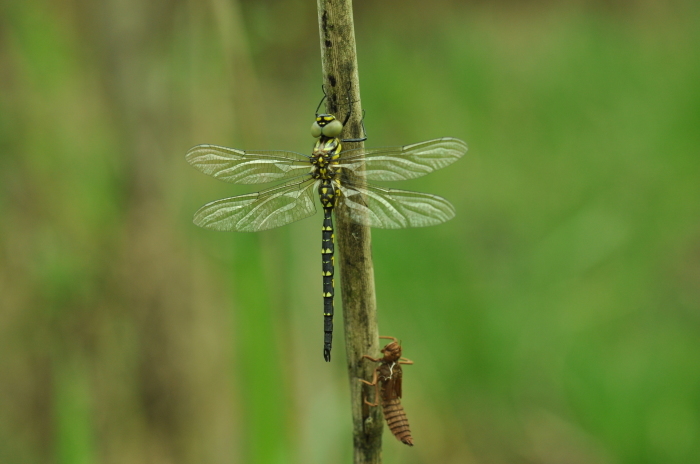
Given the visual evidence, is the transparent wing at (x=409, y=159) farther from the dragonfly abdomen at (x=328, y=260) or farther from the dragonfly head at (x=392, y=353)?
the dragonfly head at (x=392, y=353)

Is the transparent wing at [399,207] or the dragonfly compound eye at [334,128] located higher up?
the dragonfly compound eye at [334,128]

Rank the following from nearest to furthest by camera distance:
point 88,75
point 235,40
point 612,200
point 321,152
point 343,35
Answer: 1. point 343,35
2. point 235,40
3. point 321,152
4. point 612,200
5. point 88,75

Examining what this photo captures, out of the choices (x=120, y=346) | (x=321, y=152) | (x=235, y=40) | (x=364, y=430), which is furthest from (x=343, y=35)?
(x=120, y=346)

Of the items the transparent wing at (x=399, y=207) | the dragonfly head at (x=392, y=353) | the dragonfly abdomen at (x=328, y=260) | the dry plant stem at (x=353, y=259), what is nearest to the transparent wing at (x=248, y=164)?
the dragonfly abdomen at (x=328, y=260)

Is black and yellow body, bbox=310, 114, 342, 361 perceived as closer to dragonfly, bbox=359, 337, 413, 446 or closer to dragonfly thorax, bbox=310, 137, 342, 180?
dragonfly thorax, bbox=310, 137, 342, 180

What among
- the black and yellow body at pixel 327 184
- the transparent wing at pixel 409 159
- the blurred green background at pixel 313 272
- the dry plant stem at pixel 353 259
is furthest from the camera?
the blurred green background at pixel 313 272

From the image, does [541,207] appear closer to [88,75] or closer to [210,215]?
[210,215]

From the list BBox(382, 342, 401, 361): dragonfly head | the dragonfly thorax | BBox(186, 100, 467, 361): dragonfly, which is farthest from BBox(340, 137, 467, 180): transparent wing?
BBox(382, 342, 401, 361): dragonfly head
